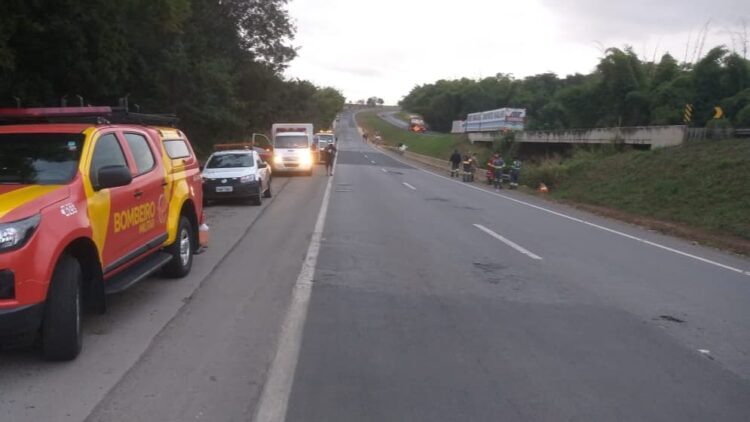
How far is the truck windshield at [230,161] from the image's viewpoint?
19812mm

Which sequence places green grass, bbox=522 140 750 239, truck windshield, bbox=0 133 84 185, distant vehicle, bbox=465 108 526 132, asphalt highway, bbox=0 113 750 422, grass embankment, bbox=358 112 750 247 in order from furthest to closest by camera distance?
distant vehicle, bbox=465 108 526 132
green grass, bbox=522 140 750 239
grass embankment, bbox=358 112 750 247
truck windshield, bbox=0 133 84 185
asphalt highway, bbox=0 113 750 422

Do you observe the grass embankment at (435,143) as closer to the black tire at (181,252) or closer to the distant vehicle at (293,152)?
the distant vehicle at (293,152)

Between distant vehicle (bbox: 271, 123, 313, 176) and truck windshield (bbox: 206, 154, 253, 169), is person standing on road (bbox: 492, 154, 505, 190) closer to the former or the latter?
distant vehicle (bbox: 271, 123, 313, 176)

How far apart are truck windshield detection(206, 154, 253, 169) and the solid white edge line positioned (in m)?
10.7

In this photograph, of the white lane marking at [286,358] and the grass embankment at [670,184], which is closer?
the white lane marking at [286,358]

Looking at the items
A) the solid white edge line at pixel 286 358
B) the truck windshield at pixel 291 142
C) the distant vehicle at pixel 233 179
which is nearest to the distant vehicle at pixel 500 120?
the truck windshield at pixel 291 142

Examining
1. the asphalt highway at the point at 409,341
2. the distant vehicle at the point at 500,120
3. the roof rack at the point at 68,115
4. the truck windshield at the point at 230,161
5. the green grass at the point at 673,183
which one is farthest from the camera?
the distant vehicle at the point at 500,120

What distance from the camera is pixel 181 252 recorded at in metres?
8.71

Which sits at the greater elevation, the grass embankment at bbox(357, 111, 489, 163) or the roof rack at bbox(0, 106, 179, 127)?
the roof rack at bbox(0, 106, 179, 127)

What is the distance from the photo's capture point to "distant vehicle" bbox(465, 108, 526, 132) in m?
55.2

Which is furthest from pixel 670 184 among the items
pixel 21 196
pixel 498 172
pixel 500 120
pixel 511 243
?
pixel 500 120

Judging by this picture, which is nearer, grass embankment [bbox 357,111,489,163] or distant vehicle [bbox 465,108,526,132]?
distant vehicle [bbox 465,108,526,132]

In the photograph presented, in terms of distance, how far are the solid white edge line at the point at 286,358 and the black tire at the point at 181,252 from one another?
145cm

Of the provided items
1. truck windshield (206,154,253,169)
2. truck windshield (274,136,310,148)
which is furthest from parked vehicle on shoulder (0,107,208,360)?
truck windshield (274,136,310,148)
